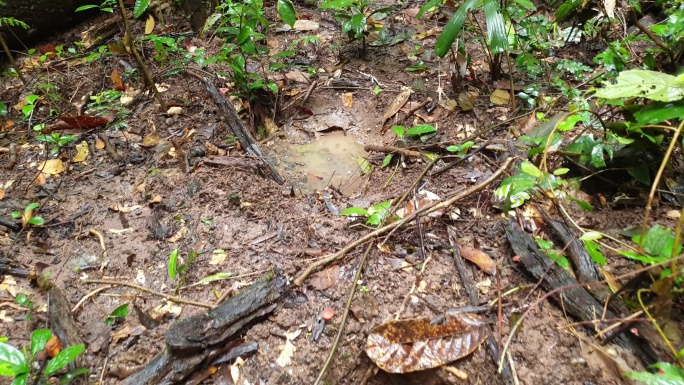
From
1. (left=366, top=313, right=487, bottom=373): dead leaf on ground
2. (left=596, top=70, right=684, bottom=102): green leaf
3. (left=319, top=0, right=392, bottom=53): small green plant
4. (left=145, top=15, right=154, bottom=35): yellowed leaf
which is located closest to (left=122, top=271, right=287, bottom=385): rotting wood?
A: (left=366, top=313, right=487, bottom=373): dead leaf on ground

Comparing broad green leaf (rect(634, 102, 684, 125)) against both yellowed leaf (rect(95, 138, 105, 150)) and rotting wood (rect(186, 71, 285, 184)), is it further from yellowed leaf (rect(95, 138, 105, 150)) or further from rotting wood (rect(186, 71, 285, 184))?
yellowed leaf (rect(95, 138, 105, 150))

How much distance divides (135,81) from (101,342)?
267 centimetres

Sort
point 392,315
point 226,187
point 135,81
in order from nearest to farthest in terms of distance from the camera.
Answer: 1. point 392,315
2. point 226,187
3. point 135,81

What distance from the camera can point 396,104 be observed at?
325 centimetres

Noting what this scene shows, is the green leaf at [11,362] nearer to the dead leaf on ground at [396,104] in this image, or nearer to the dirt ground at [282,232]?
the dirt ground at [282,232]

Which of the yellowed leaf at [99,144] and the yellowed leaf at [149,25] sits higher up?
the yellowed leaf at [149,25]

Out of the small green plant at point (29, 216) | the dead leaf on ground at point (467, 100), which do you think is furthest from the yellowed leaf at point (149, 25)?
the dead leaf on ground at point (467, 100)

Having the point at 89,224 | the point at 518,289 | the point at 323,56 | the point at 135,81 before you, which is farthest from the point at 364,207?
the point at 135,81

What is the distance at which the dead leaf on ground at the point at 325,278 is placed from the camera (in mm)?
1885

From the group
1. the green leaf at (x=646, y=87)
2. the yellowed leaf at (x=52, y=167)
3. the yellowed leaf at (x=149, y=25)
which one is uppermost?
the green leaf at (x=646, y=87)

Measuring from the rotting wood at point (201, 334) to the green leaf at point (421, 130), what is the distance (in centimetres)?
153

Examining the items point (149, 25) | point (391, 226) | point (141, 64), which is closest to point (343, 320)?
point (391, 226)

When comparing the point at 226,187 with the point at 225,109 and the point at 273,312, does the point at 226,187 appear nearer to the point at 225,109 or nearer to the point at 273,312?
the point at 225,109

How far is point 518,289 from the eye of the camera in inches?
68.9
